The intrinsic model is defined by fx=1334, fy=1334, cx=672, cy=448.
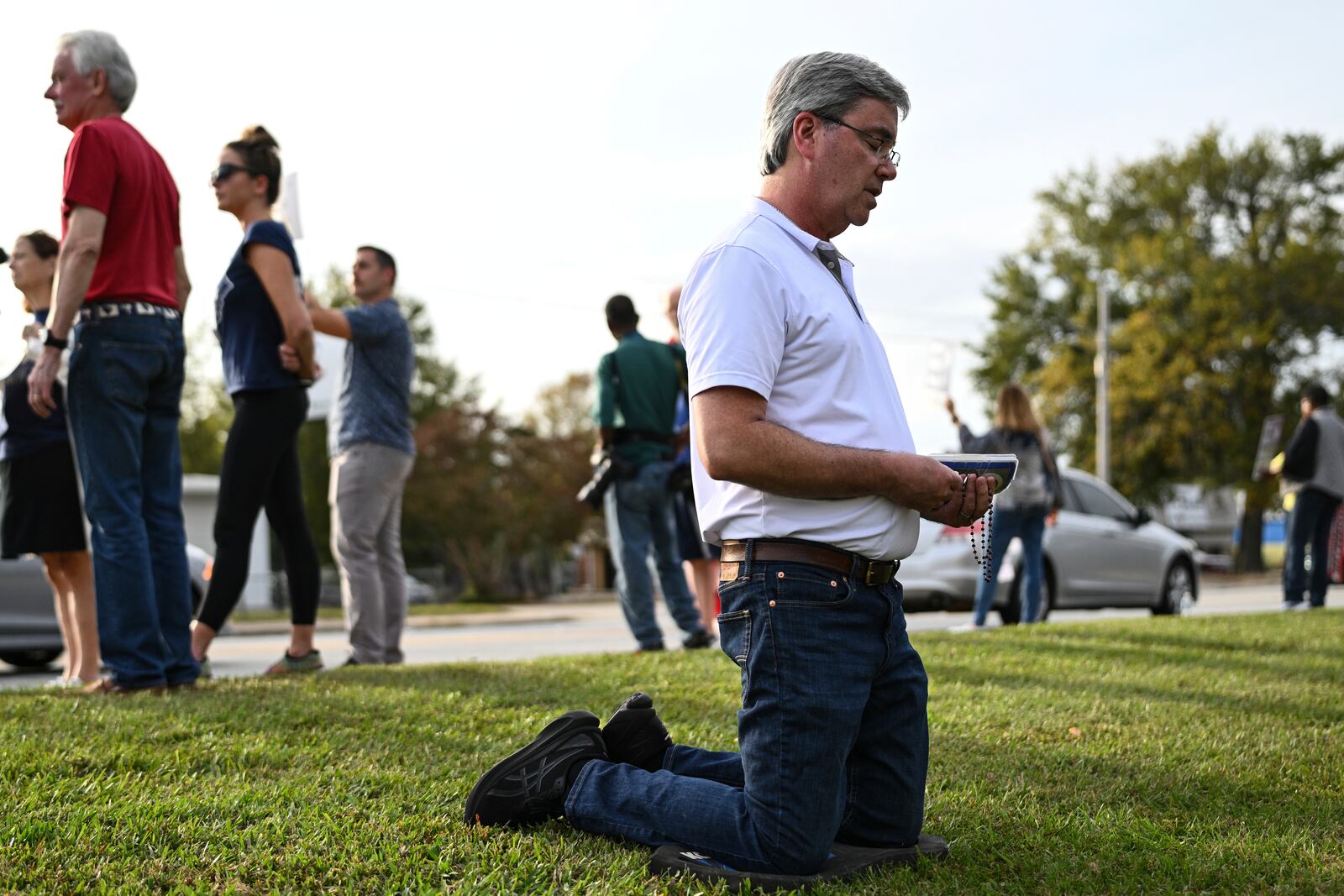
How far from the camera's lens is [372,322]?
7023mm

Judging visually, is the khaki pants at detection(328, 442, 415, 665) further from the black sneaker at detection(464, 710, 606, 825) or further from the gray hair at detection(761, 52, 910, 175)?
the gray hair at detection(761, 52, 910, 175)

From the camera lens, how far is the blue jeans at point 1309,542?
11.1 meters

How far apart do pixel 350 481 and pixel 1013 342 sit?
1551 inches

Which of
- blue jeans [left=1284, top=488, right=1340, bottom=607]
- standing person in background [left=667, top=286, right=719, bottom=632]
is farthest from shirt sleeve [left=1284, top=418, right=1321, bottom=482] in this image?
standing person in background [left=667, top=286, right=719, bottom=632]

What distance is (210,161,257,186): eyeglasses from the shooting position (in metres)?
6.11

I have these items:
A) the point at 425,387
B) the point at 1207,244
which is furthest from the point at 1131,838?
the point at 425,387

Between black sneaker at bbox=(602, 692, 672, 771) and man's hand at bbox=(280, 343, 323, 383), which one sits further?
man's hand at bbox=(280, 343, 323, 383)

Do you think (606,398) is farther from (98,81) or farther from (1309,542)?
(1309,542)

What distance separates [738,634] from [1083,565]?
1095 centimetres

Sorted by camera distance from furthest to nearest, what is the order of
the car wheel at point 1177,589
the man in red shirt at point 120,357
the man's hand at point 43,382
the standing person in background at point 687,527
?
1. the car wheel at point 1177,589
2. the standing person in background at point 687,527
3. the man in red shirt at point 120,357
4. the man's hand at point 43,382

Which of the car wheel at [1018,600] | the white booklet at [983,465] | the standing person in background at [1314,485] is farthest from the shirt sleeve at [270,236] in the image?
the standing person in background at [1314,485]

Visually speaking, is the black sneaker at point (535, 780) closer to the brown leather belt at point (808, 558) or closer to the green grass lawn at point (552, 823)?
the green grass lawn at point (552, 823)

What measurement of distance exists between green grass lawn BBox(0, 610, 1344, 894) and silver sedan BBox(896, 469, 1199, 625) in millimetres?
5754

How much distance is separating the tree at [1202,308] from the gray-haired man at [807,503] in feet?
119
